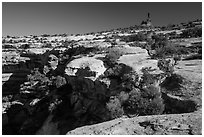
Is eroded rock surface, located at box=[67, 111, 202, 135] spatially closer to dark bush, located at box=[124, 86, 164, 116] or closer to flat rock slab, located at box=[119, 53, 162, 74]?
dark bush, located at box=[124, 86, 164, 116]

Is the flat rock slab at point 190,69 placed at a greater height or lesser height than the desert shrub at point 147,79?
greater

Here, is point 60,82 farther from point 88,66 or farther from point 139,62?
point 139,62

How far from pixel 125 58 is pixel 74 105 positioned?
532cm

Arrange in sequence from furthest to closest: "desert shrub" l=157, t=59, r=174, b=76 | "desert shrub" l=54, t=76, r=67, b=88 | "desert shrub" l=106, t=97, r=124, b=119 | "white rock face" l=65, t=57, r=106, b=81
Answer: "desert shrub" l=54, t=76, r=67, b=88, "white rock face" l=65, t=57, r=106, b=81, "desert shrub" l=157, t=59, r=174, b=76, "desert shrub" l=106, t=97, r=124, b=119

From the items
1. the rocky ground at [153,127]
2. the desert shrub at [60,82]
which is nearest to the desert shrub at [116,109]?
the rocky ground at [153,127]

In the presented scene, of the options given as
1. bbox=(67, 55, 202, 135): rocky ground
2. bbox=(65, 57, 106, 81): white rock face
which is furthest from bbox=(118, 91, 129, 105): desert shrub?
bbox=(67, 55, 202, 135): rocky ground

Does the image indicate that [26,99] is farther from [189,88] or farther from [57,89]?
[189,88]

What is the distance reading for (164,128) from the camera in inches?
325

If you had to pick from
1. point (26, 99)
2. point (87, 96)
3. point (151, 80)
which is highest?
point (151, 80)

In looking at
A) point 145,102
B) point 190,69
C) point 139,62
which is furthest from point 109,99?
point 190,69

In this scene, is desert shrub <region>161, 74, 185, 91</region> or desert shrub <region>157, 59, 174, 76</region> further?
desert shrub <region>157, 59, 174, 76</region>

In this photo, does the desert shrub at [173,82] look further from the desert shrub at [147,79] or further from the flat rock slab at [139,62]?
the flat rock slab at [139,62]

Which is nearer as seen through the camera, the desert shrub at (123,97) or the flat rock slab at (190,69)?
the flat rock slab at (190,69)

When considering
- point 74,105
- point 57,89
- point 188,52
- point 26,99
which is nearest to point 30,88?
point 26,99
